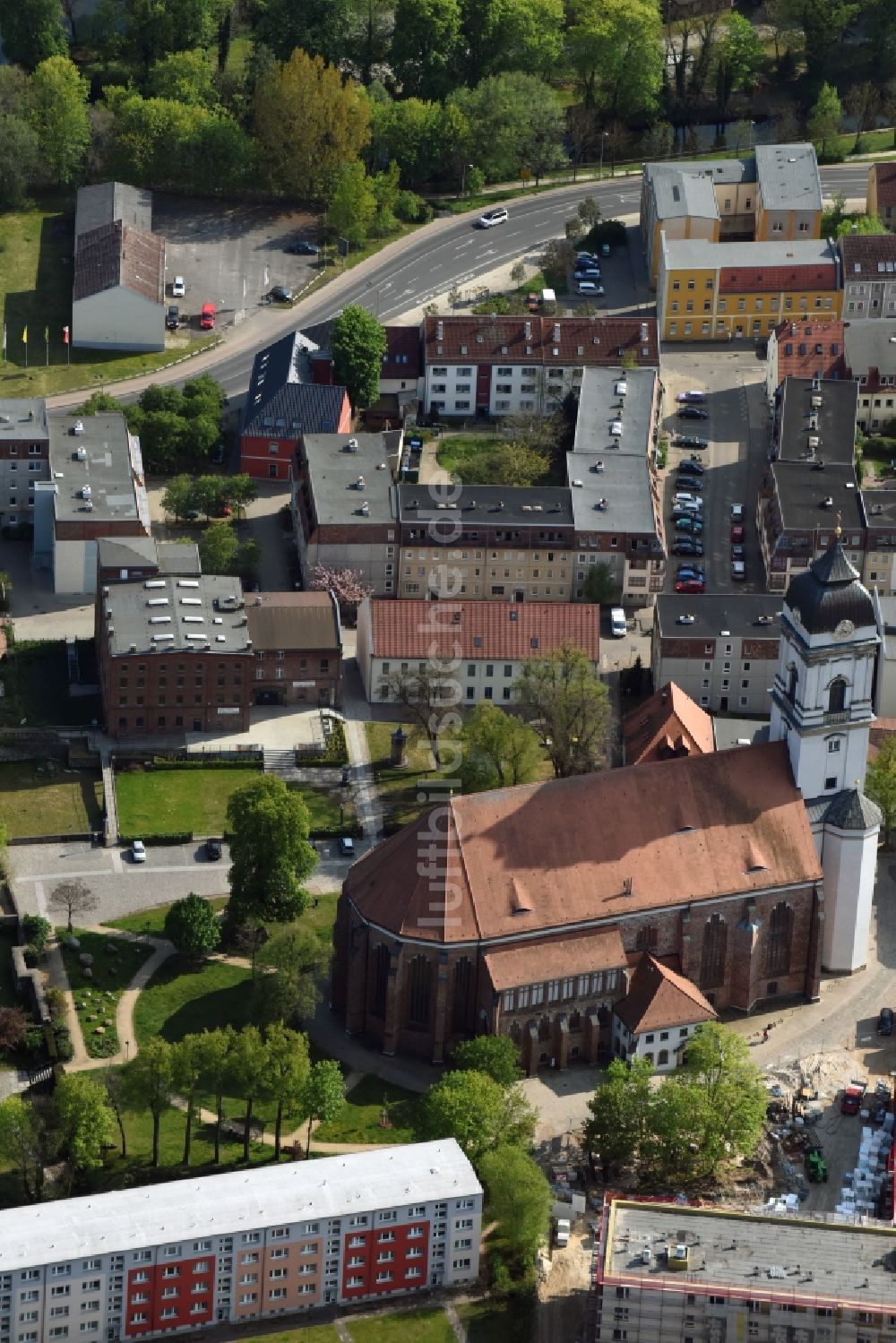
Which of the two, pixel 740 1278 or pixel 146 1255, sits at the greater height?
pixel 740 1278

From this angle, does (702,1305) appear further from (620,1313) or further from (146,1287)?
(146,1287)

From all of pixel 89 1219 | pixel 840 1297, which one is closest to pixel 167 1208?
pixel 89 1219

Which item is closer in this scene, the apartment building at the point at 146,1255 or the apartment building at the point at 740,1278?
the apartment building at the point at 740,1278

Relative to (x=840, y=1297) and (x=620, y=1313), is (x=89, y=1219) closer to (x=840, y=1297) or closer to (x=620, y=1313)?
(x=620, y=1313)

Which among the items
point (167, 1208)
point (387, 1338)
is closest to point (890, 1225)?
point (387, 1338)

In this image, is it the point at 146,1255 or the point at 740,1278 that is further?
the point at 146,1255
